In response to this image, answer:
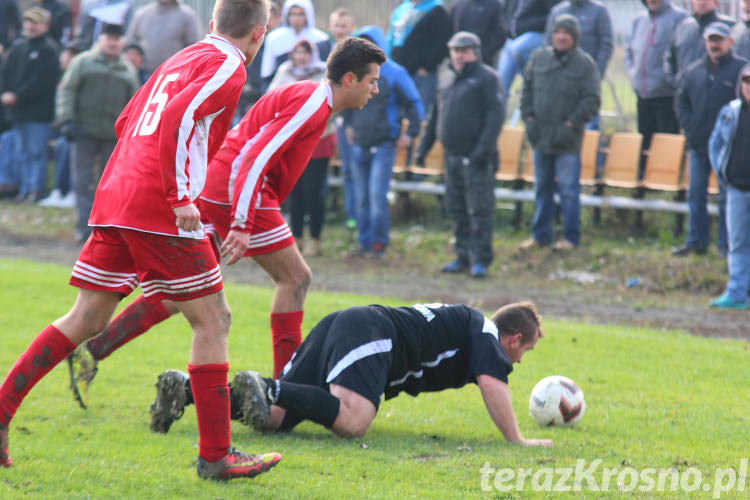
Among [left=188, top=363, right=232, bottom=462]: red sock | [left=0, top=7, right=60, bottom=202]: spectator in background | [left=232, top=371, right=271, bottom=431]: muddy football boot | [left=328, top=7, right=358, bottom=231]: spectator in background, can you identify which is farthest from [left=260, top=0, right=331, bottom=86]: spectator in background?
[left=188, top=363, right=232, bottom=462]: red sock

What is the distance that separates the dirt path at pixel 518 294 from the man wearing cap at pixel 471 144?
21.8 inches

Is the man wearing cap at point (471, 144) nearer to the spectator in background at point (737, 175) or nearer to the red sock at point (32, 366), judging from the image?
the spectator in background at point (737, 175)

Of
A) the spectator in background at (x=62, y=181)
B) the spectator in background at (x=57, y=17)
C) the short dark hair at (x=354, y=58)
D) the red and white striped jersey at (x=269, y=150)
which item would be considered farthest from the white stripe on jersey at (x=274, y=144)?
the spectator in background at (x=57, y=17)

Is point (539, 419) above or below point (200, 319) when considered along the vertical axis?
below

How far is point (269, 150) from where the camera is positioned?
6.18m

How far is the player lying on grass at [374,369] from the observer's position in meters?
5.89

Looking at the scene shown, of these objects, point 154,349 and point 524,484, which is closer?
point 524,484

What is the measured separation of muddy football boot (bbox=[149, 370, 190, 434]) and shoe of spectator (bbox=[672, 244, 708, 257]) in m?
8.83

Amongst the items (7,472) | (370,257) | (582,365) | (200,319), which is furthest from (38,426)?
(370,257)

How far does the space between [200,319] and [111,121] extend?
10.3 m

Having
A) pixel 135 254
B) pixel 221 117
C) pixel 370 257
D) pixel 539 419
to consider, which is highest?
pixel 221 117

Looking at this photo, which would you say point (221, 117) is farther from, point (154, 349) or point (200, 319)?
point (154, 349)

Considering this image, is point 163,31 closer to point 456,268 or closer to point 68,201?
point 68,201

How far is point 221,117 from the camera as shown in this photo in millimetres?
5066
